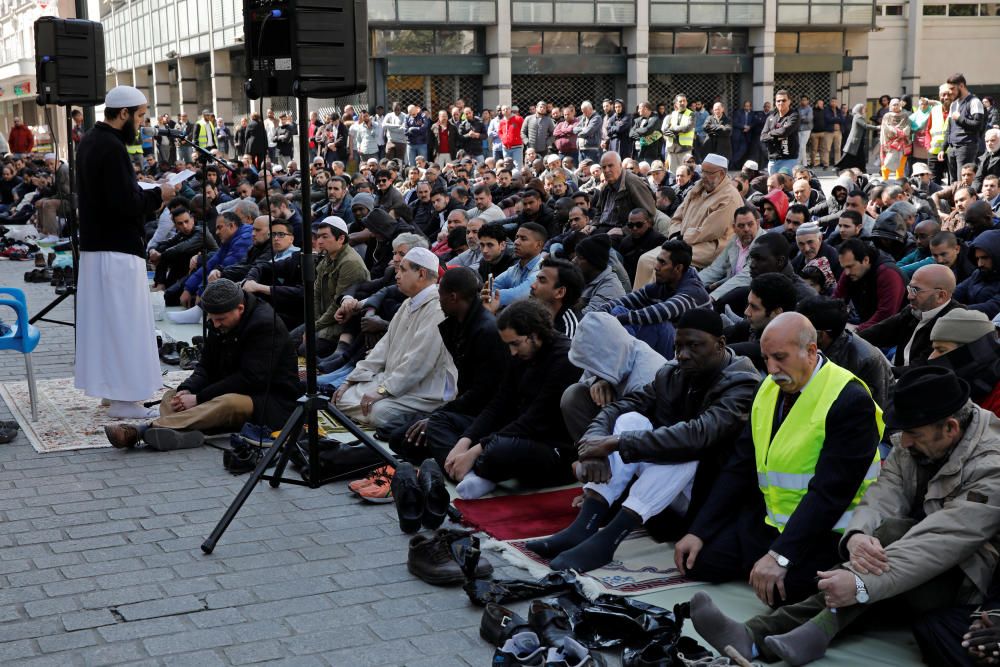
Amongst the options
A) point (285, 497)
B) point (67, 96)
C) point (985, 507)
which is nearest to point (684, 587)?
point (985, 507)

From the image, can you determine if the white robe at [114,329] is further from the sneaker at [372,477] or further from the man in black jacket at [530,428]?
the man in black jacket at [530,428]

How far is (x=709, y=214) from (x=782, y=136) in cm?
749

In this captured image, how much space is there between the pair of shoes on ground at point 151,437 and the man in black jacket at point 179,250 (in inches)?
239

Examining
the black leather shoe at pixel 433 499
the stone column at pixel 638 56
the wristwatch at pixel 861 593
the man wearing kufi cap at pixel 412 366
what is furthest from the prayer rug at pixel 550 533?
the stone column at pixel 638 56

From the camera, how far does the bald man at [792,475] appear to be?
4.58m

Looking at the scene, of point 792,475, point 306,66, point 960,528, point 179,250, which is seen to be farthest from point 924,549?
point 179,250

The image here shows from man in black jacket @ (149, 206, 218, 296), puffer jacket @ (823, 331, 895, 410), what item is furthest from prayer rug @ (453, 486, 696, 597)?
man in black jacket @ (149, 206, 218, 296)

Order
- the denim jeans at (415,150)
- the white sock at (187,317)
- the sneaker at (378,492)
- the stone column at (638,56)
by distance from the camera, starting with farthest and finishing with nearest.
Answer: the stone column at (638,56) → the denim jeans at (415,150) → the white sock at (187,317) → the sneaker at (378,492)

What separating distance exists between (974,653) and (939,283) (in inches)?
124

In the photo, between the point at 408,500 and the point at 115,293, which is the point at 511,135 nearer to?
the point at 115,293

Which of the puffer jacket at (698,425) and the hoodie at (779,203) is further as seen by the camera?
the hoodie at (779,203)

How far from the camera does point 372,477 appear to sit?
6.38 m

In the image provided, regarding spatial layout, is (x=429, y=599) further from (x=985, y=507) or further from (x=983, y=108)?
(x=983, y=108)

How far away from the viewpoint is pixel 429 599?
4867 mm
